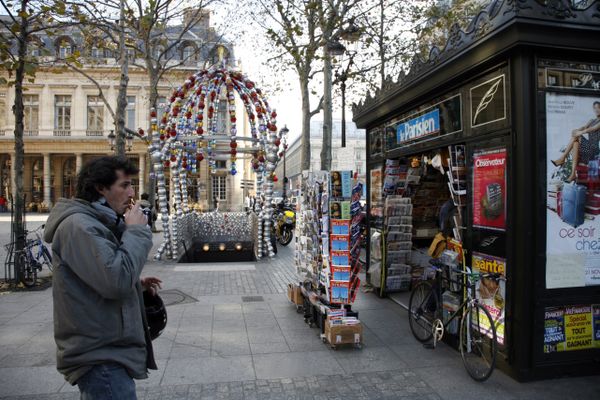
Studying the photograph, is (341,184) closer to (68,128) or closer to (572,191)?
(572,191)

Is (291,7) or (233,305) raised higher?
(291,7)

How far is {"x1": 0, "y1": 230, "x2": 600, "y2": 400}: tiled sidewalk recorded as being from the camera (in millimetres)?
4043

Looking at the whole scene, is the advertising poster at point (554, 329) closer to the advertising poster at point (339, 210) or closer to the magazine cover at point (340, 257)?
the magazine cover at point (340, 257)

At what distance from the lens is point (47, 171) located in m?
44.7

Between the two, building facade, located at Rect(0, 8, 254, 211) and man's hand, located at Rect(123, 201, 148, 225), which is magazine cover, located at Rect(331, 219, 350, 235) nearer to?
man's hand, located at Rect(123, 201, 148, 225)

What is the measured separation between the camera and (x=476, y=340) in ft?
14.7

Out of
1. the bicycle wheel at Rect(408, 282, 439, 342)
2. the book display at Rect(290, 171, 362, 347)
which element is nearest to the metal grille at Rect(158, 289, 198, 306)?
the book display at Rect(290, 171, 362, 347)

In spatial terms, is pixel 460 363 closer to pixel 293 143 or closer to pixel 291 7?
pixel 291 7

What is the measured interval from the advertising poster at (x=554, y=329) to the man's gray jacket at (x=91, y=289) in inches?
146

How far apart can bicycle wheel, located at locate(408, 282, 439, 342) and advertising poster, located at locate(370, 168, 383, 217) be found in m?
2.14

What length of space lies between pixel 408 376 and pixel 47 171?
159ft

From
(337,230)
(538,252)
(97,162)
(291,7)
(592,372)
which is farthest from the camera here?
(291,7)

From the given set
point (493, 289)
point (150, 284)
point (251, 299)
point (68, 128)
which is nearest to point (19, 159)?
point (251, 299)

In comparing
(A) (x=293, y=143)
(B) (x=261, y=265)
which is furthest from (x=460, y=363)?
(A) (x=293, y=143)
